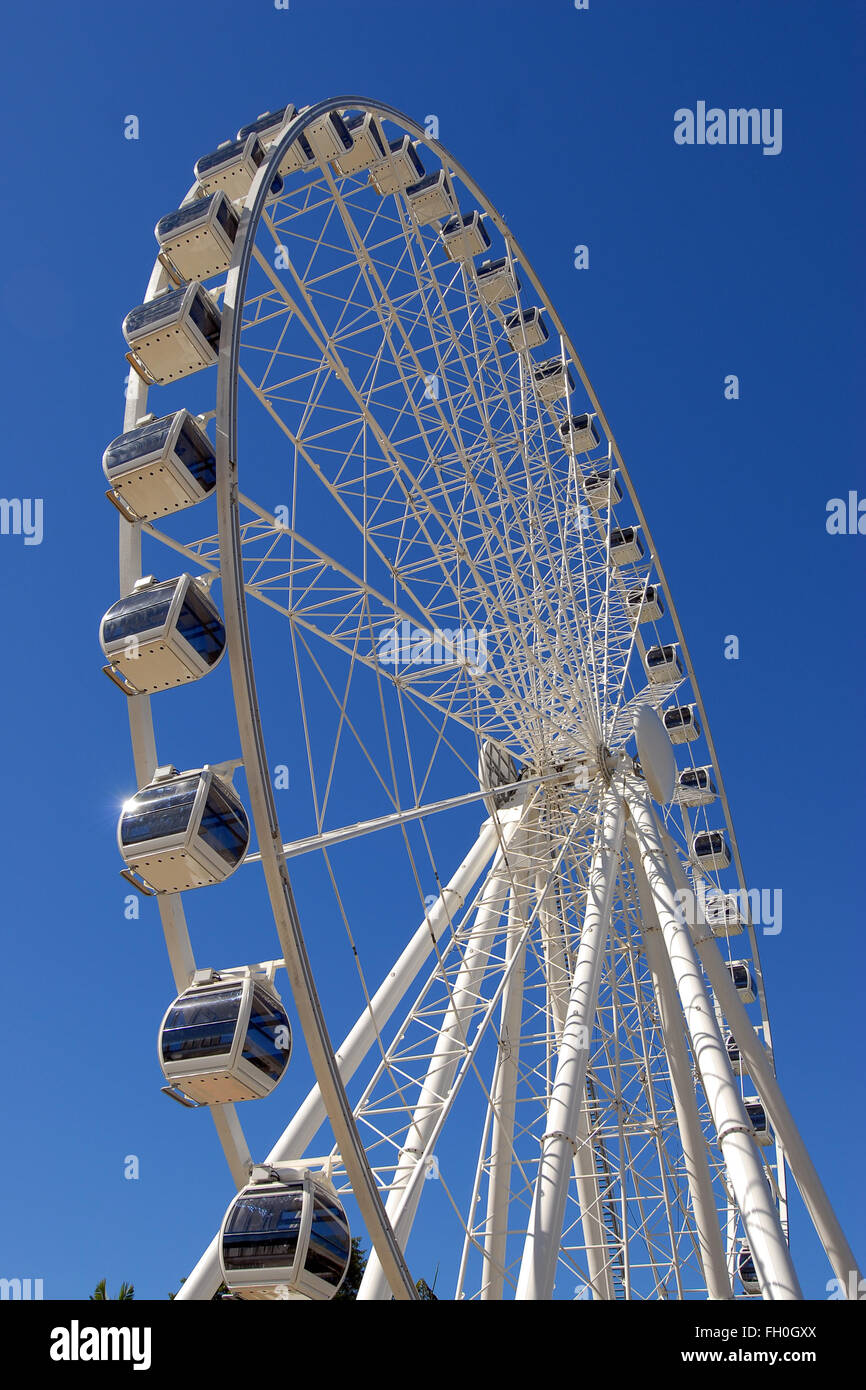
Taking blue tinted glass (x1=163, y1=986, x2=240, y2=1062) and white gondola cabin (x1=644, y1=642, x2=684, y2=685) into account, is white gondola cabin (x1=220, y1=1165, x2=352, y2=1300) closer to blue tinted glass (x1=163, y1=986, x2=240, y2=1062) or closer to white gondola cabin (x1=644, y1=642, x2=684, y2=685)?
blue tinted glass (x1=163, y1=986, x2=240, y2=1062)

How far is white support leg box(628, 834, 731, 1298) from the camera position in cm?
1562

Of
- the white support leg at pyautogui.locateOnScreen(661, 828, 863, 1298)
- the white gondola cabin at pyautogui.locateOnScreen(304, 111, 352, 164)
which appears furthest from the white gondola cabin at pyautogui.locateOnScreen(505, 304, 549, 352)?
the white support leg at pyautogui.locateOnScreen(661, 828, 863, 1298)

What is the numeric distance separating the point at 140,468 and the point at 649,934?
36.1 feet

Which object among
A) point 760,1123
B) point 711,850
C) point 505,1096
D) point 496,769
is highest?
point 711,850

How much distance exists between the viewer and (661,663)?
23719 millimetres

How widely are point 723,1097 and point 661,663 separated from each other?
1245 centimetres

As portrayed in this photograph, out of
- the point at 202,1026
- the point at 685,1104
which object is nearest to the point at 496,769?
the point at 685,1104

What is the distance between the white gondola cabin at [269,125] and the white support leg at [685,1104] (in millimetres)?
10747

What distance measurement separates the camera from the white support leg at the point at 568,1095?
35.7 ft

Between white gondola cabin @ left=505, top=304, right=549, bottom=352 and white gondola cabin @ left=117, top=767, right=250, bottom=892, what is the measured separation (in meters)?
13.7

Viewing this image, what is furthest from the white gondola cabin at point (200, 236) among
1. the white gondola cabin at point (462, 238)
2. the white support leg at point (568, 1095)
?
the white support leg at point (568, 1095)

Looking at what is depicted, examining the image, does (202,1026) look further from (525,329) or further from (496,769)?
(525,329)

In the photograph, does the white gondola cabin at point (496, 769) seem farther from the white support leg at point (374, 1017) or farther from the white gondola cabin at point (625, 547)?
the white gondola cabin at point (625, 547)
